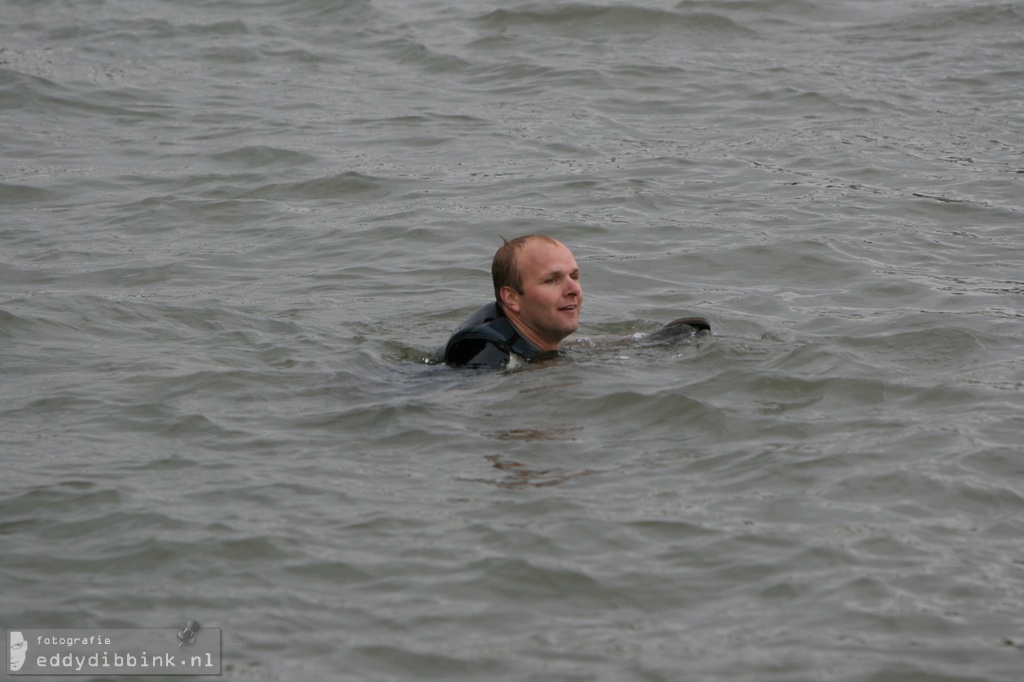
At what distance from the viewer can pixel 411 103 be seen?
47.0 feet

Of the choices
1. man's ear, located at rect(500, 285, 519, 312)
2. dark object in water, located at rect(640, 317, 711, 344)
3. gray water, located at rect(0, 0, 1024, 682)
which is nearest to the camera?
gray water, located at rect(0, 0, 1024, 682)

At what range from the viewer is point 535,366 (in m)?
7.73

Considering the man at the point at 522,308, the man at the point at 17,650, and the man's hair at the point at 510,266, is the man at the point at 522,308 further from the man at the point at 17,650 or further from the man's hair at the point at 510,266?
the man at the point at 17,650

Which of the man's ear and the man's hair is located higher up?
the man's hair

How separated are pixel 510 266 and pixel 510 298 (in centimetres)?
19

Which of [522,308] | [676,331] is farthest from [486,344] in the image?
[676,331]

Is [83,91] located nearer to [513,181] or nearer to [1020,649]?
[513,181]

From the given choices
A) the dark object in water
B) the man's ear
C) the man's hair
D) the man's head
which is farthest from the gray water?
the man's hair

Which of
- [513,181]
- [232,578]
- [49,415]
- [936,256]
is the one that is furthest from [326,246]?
[232,578]

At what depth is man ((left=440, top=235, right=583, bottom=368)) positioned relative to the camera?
25.1 ft

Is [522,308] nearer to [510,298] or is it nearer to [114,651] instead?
[510,298]

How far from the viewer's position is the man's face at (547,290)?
7637mm

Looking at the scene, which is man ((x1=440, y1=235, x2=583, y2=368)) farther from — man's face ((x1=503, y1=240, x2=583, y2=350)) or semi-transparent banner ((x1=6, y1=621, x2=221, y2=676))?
semi-transparent banner ((x1=6, y1=621, x2=221, y2=676))

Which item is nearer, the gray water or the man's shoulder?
the gray water
